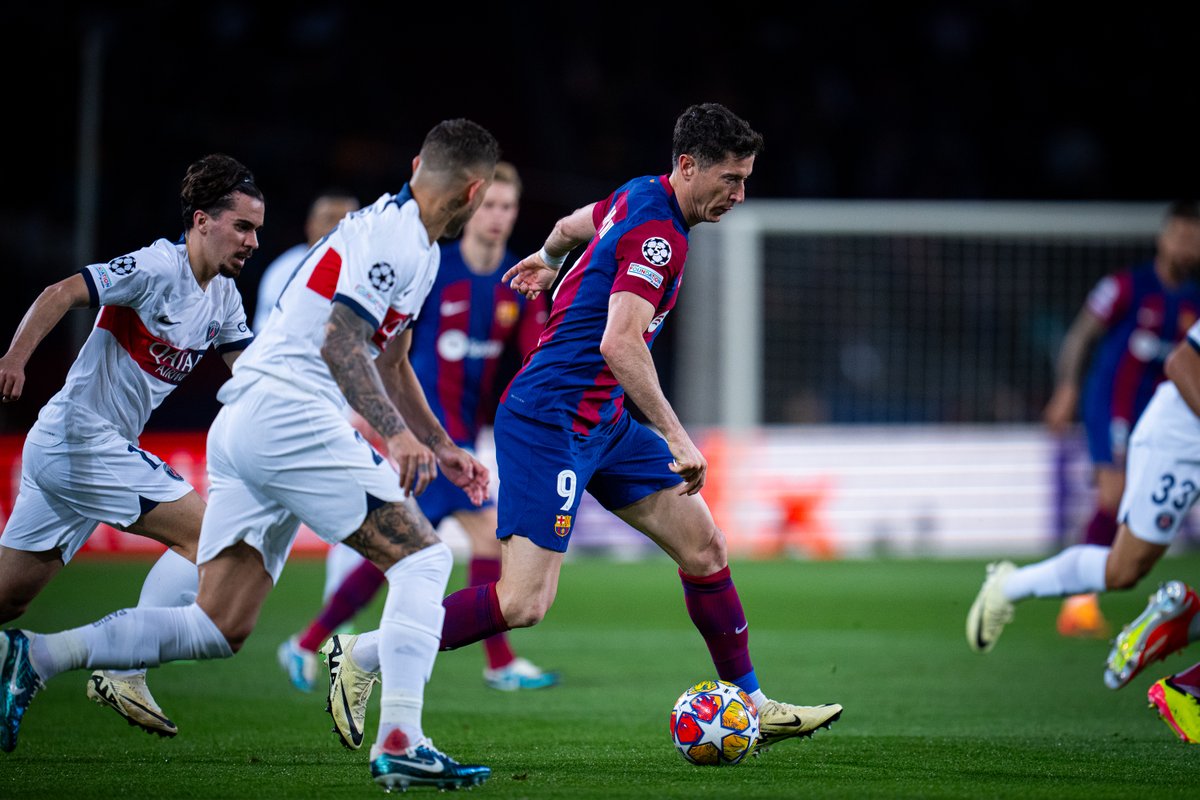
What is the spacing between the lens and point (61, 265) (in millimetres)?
17344

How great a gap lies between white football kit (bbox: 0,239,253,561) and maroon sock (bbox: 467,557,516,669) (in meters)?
2.23

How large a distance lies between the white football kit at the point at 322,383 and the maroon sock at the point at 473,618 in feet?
2.69

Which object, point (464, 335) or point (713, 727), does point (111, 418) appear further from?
point (464, 335)

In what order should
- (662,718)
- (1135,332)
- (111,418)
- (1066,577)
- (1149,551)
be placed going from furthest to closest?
(1135,332) → (1066,577) → (1149,551) → (662,718) → (111,418)

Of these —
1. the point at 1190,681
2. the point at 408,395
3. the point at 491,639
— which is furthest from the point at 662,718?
the point at 1190,681

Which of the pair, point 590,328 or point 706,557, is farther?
point 706,557

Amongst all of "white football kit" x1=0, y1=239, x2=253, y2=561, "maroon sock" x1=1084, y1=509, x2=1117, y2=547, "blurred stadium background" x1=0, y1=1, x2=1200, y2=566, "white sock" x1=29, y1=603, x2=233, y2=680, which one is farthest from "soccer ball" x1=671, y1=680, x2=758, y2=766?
"blurred stadium background" x1=0, y1=1, x2=1200, y2=566

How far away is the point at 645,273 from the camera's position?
5125 mm

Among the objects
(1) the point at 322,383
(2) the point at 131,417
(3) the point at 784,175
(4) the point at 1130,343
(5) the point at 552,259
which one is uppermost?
(3) the point at 784,175

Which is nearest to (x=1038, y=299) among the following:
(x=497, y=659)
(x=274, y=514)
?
(x=497, y=659)

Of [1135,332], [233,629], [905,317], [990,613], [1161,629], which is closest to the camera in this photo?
[233,629]

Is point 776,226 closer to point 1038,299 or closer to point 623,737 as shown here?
point 1038,299

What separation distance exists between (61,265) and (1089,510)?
12.3 meters

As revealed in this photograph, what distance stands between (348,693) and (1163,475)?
151 inches
